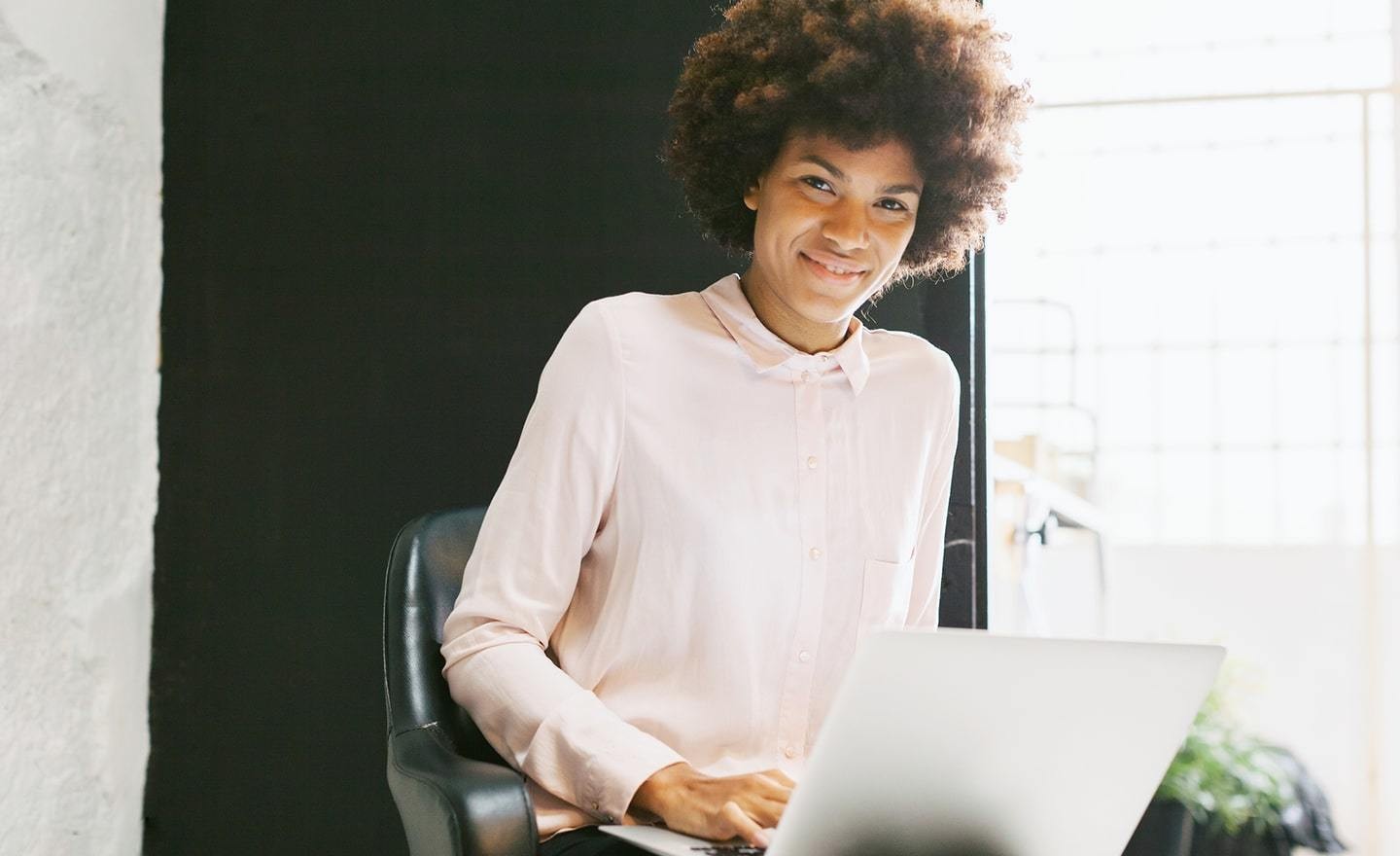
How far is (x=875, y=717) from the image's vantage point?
875 millimetres

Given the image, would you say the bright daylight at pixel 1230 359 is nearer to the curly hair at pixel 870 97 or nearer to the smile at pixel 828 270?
the curly hair at pixel 870 97

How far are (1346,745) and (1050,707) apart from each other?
6.50m

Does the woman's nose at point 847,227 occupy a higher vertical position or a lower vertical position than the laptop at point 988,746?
higher

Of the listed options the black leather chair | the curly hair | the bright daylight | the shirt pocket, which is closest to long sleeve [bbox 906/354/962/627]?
the shirt pocket

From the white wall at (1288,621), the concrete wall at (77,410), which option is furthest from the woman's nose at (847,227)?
the white wall at (1288,621)

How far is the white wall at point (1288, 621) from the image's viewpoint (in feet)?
21.4

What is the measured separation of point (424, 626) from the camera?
1.46m

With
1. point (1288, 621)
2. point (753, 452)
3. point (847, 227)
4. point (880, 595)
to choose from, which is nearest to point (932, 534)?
point (880, 595)

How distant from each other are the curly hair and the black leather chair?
0.52m

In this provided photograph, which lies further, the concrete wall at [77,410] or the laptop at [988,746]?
the concrete wall at [77,410]

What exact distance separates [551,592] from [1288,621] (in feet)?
20.7

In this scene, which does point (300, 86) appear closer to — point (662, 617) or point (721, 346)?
point (721, 346)

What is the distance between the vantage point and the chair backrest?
4.63 feet

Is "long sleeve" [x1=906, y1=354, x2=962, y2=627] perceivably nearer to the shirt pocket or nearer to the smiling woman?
the shirt pocket
